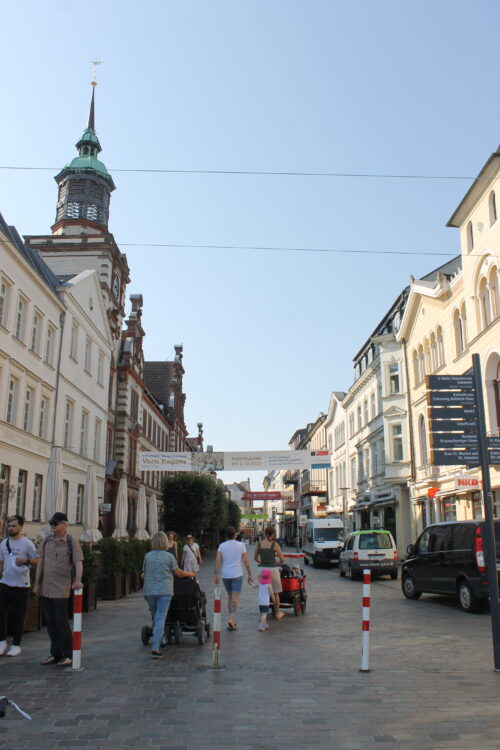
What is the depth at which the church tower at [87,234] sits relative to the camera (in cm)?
4097

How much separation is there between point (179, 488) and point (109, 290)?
14.1 m

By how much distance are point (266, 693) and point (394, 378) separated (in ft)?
110

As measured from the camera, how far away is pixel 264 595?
11.7 metres

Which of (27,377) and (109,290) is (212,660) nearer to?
(27,377)

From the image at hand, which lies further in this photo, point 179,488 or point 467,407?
point 179,488

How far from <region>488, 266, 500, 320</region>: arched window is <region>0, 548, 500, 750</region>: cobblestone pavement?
14.6 meters

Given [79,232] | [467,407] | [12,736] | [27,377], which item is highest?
[79,232]

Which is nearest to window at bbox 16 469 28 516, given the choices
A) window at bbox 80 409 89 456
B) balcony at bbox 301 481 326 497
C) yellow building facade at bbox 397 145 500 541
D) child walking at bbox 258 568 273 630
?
window at bbox 80 409 89 456

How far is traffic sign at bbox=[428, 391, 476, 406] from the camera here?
8.48 meters

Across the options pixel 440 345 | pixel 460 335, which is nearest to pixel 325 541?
pixel 440 345

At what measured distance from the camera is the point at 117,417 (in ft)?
140

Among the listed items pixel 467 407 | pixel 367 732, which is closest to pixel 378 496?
pixel 467 407

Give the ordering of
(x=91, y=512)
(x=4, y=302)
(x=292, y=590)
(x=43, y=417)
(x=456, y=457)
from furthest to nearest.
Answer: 1. (x=43, y=417)
2. (x=91, y=512)
3. (x=4, y=302)
4. (x=292, y=590)
5. (x=456, y=457)

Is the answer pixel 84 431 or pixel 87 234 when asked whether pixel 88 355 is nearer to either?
pixel 84 431
